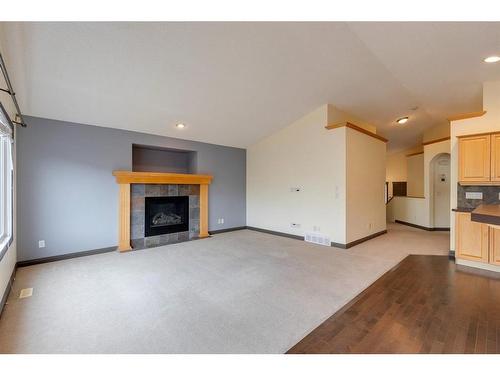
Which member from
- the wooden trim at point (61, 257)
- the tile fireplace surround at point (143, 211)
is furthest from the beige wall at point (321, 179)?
the wooden trim at point (61, 257)

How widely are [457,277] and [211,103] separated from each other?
4523 millimetres

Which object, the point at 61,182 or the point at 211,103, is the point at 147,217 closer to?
the point at 61,182

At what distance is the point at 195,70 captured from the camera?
10.4 ft

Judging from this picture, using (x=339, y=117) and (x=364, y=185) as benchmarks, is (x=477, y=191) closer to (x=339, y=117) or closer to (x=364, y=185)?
(x=364, y=185)

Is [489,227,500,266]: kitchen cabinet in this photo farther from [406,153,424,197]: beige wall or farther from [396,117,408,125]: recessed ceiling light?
[406,153,424,197]: beige wall

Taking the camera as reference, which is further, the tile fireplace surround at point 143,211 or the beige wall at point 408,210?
the beige wall at point 408,210

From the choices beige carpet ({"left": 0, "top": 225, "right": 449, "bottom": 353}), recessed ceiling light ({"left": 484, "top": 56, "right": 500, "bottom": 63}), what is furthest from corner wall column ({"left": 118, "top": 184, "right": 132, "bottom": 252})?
recessed ceiling light ({"left": 484, "top": 56, "right": 500, "bottom": 63})

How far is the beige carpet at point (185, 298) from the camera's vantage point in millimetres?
1762

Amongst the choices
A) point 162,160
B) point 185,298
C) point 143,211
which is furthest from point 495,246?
point 162,160

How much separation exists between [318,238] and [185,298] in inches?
128

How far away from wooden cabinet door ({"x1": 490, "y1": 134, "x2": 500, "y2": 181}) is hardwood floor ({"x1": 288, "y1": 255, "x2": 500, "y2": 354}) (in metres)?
1.49

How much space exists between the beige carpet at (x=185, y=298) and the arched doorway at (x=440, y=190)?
2.97m

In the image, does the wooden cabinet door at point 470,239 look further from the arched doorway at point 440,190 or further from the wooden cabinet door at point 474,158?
the arched doorway at point 440,190
